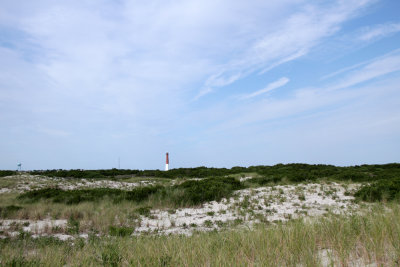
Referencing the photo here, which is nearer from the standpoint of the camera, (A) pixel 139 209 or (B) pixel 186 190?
(A) pixel 139 209

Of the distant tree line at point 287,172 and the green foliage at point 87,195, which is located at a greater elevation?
the distant tree line at point 287,172

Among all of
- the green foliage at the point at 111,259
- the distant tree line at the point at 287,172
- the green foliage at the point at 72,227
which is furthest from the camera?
the distant tree line at the point at 287,172

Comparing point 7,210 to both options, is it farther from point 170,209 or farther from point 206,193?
point 206,193

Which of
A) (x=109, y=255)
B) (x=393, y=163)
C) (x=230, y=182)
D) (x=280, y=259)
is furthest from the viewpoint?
(x=393, y=163)

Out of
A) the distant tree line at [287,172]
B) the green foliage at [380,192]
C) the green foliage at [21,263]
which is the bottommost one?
the green foliage at [380,192]

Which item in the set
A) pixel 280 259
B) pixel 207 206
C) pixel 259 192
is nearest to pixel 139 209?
pixel 207 206

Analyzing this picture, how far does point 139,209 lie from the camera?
12.0 metres

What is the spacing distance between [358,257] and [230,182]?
14.2m

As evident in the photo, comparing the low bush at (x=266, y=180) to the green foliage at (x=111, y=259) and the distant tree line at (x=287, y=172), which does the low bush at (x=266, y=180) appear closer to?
the distant tree line at (x=287, y=172)

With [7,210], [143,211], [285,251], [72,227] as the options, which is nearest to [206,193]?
[143,211]

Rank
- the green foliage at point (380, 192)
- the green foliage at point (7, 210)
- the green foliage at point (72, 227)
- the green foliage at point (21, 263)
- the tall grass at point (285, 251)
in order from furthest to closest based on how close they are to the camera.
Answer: the green foliage at point (380, 192) < the green foliage at point (7, 210) < the green foliage at point (72, 227) < the green foliage at point (21, 263) < the tall grass at point (285, 251)

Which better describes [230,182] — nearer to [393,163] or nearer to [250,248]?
[250,248]

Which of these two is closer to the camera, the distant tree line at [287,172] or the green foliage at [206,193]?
the green foliage at [206,193]

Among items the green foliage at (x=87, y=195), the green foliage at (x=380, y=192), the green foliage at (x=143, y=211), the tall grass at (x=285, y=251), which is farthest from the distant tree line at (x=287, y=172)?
the tall grass at (x=285, y=251)
